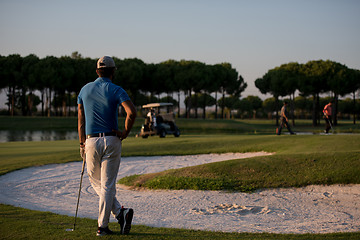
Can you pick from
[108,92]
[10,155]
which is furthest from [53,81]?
[108,92]

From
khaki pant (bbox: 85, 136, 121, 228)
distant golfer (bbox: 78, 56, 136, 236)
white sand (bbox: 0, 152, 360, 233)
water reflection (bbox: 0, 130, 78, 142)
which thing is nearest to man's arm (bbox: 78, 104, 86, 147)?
distant golfer (bbox: 78, 56, 136, 236)

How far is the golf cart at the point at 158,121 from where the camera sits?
1154 inches

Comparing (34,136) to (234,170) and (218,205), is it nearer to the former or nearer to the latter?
(234,170)

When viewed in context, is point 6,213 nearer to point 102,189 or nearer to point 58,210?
point 58,210

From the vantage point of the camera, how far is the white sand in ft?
24.6

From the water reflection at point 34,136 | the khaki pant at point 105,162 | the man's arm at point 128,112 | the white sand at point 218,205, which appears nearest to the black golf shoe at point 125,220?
the khaki pant at point 105,162

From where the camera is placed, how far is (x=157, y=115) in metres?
30.0

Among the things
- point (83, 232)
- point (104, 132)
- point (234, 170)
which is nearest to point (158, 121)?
point (234, 170)

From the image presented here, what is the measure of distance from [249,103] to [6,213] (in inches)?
5356

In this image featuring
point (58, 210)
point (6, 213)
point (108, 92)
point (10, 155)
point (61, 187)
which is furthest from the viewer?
point (10, 155)

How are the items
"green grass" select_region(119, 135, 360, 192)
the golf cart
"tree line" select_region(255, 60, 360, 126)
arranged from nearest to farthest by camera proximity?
"green grass" select_region(119, 135, 360, 192) < the golf cart < "tree line" select_region(255, 60, 360, 126)

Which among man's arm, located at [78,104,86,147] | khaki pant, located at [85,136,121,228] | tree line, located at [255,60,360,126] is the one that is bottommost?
khaki pant, located at [85,136,121,228]

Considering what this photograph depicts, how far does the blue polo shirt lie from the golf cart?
23.1 m

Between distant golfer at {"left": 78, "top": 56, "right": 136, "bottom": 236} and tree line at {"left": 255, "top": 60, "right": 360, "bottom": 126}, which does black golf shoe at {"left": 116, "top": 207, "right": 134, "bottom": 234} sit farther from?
tree line at {"left": 255, "top": 60, "right": 360, "bottom": 126}
